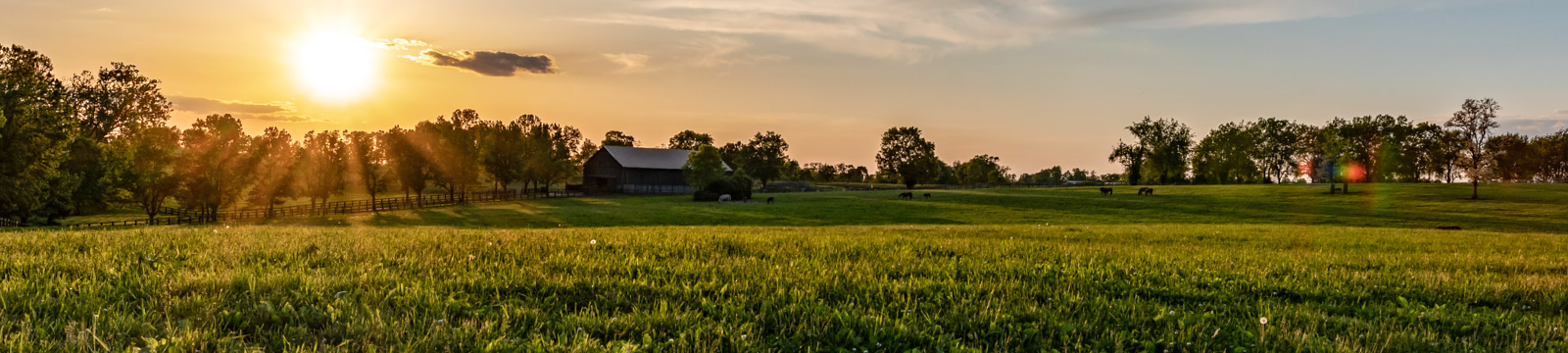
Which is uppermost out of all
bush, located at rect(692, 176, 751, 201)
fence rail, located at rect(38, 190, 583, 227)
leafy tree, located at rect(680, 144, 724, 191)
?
leafy tree, located at rect(680, 144, 724, 191)

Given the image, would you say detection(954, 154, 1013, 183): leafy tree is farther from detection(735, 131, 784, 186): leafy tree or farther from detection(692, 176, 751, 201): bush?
detection(692, 176, 751, 201): bush

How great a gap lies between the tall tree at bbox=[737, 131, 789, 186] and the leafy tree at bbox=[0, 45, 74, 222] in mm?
95183

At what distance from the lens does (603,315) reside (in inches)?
196

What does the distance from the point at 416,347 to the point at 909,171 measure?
11985 centimetres

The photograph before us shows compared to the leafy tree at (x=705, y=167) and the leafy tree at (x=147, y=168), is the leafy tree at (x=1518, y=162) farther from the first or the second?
the leafy tree at (x=147, y=168)

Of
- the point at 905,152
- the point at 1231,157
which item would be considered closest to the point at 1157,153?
the point at 1231,157

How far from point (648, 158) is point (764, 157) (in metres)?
29.3

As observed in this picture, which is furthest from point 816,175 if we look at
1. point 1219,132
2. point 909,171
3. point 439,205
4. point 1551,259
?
point 1551,259

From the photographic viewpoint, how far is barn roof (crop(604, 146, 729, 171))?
4099 inches

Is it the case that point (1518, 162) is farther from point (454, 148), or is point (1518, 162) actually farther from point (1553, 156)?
point (454, 148)

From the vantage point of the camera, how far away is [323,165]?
209ft

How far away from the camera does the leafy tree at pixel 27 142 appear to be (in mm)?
34250

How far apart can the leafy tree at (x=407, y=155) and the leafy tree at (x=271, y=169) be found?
12.8 metres

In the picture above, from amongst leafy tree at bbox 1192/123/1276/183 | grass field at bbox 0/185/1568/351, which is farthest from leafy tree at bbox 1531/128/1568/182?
grass field at bbox 0/185/1568/351
